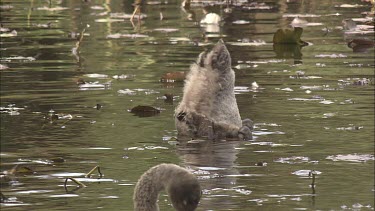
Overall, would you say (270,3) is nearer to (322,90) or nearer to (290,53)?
(290,53)

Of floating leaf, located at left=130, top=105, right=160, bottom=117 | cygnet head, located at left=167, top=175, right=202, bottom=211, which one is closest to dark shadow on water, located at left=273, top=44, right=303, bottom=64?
floating leaf, located at left=130, top=105, right=160, bottom=117

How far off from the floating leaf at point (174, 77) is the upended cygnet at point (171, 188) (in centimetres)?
783

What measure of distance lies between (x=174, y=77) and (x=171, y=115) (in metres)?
2.04

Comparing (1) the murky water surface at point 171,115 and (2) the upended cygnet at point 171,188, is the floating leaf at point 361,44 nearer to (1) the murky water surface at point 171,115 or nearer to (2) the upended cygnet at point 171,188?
(1) the murky water surface at point 171,115

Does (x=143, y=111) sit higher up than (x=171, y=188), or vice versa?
(x=171, y=188)

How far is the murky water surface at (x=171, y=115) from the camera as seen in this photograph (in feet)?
28.5

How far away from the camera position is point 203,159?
33.6ft

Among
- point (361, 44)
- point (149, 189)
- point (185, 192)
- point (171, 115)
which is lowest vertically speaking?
point (171, 115)

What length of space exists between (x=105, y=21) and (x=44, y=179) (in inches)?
519

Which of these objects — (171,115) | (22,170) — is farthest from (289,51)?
(22,170)

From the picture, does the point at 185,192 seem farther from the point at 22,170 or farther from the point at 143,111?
the point at 143,111

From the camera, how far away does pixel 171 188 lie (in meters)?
6.02

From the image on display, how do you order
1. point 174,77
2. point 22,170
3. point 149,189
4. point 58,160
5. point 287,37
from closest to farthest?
1. point 149,189
2. point 22,170
3. point 58,160
4. point 174,77
5. point 287,37

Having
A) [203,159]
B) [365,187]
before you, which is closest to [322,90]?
[203,159]
